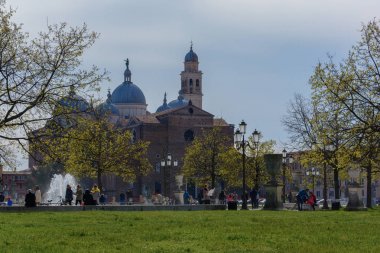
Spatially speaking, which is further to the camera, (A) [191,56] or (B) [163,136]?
(A) [191,56]

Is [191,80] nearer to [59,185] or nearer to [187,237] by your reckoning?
[59,185]

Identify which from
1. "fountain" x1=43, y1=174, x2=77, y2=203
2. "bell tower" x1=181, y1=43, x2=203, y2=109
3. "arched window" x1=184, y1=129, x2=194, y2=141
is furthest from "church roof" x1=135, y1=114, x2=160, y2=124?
"bell tower" x1=181, y1=43, x2=203, y2=109

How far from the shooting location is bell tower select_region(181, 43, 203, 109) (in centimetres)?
15825

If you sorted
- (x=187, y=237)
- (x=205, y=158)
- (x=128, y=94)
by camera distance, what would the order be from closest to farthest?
(x=187, y=237) < (x=205, y=158) < (x=128, y=94)

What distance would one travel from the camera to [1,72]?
2659 cm

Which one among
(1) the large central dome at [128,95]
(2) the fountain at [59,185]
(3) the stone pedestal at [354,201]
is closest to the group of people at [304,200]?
(3) the stone pedestal at [354,201]

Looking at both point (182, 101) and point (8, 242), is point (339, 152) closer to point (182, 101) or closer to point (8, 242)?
point (8, 242)

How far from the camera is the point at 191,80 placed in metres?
159

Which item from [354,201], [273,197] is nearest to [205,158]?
[354,201]

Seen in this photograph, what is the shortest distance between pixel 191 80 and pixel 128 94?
70.2 ft

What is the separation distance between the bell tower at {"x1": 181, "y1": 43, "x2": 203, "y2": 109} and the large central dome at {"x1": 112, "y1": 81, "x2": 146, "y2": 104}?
17.5m

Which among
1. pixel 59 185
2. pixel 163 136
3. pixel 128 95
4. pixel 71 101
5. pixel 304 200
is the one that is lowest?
pixel 304 200

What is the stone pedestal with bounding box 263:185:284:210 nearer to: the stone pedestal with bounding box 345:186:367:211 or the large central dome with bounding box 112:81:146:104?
the stone pedestal with bounding box 345:186:367:211

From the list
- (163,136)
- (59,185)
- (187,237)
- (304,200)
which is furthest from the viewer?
(163,136)
